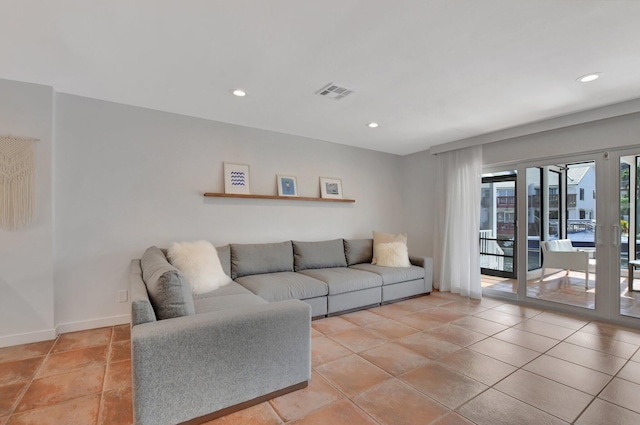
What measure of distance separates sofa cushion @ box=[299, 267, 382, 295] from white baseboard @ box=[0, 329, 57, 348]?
2.59 m

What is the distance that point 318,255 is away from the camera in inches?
163

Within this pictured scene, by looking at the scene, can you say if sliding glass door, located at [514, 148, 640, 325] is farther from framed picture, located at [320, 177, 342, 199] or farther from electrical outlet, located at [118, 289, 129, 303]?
electrical outlet, located at [118, 289, 129, 303]

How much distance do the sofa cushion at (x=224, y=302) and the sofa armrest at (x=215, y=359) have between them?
1.66 ft

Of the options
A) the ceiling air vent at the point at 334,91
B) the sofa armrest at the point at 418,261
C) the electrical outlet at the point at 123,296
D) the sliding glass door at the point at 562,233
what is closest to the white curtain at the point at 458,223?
the sofa armrest at the point at 418,261

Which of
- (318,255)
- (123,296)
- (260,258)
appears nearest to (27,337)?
(123,296)

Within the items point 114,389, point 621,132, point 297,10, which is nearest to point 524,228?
point 621,132

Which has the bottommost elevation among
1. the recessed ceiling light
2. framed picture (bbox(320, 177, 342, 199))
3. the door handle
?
the door handle

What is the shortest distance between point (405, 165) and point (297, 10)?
428 cm

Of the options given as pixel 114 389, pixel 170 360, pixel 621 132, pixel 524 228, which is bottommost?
pixel 114 389

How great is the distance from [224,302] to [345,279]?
161cm

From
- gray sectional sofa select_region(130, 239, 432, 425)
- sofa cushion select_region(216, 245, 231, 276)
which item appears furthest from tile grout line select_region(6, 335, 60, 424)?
sofa cushion select_region(216, 245, 231, 276)

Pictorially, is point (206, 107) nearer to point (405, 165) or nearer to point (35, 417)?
point (35, 417)

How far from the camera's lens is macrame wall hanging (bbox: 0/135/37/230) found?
8.56 feet

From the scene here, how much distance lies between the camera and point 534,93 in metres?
2.87
